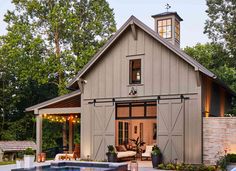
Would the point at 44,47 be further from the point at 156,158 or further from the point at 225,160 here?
the point at 225,160

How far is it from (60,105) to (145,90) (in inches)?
197

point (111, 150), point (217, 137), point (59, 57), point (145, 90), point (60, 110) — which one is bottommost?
point (111, 150)

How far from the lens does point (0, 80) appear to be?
1142 inches

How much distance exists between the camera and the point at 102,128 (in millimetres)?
18453

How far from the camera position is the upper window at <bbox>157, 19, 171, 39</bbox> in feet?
66.2

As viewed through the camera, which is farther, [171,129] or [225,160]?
[171,129]

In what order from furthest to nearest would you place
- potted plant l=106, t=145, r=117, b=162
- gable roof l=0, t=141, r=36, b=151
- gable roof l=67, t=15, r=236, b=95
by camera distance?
1. gable roof l=0, t=141, r=36, b=151
2. potted plant l=106, t=145, r=117, b=162
3. gable roof l=67, t=15, r=236, b=95

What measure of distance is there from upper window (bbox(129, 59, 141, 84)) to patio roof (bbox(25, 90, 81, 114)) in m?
2.88

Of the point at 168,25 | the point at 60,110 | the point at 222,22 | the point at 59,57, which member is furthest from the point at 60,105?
the point at 222,22

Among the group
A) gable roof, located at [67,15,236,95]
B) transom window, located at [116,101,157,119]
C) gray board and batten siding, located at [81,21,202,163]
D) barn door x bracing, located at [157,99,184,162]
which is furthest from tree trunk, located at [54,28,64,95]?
barn door x bracing, located at [157,99,184,162]

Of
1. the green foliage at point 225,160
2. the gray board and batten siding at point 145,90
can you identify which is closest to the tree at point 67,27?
the gray board and batten siding at point 145,90

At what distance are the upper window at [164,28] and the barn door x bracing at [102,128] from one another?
4.68 metres

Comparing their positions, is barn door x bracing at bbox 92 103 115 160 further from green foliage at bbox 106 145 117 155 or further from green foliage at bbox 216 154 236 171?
green foliage at bbox 216 154 236 171

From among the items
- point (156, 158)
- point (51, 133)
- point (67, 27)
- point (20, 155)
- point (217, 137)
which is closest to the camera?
point (217, 137)
